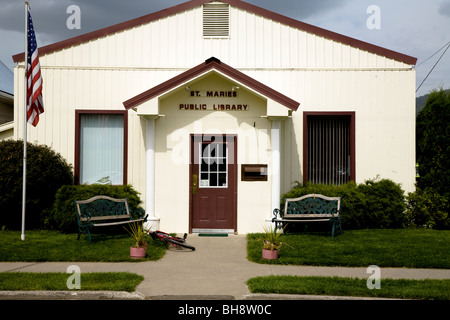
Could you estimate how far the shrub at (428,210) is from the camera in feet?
38.4

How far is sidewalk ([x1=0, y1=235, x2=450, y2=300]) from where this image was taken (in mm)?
6023

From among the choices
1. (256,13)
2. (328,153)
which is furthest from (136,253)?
(256,13)

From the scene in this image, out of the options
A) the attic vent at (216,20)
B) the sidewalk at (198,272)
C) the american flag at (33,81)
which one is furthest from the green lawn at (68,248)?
the attic vent at (216,20)

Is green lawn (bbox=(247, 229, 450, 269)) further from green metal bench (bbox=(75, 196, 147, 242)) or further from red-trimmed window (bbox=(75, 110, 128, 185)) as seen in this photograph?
red-trimmed window (bbox=(75, 110, 128, 185))

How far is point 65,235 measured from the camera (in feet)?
34.4

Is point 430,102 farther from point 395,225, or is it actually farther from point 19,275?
point 19,275

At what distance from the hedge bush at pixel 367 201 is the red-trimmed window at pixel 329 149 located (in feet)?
1.82

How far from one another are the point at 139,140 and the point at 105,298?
6.61 m

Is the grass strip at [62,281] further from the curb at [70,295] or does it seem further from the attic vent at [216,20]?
the attic vent at [216,20]

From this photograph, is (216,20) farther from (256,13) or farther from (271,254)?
(271,254)

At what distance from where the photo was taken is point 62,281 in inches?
256

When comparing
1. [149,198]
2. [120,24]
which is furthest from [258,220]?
[120,24]

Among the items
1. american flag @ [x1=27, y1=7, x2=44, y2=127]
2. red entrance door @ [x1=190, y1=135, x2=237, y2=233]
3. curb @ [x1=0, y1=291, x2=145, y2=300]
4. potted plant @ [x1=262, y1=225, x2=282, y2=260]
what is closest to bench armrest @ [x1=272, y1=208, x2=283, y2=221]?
red entrance door @ [x1=190, y1=135, x2=237, y2=233]

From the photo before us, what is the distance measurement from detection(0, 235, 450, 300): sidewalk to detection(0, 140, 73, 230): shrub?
130 inches
